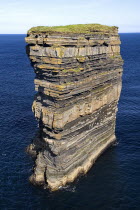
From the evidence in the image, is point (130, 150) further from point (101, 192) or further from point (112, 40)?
point (112, 40)

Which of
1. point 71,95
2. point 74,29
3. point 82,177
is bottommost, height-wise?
point 82,177

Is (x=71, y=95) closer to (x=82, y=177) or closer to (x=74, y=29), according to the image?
(x=74, y=29)

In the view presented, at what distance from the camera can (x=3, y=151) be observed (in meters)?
41.9

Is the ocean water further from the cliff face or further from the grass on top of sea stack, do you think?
the grass on top of sea stack

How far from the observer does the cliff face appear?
2828cm

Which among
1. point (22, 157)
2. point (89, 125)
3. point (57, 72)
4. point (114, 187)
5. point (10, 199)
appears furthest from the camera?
point (22, 157)

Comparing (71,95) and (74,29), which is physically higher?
(74,29)

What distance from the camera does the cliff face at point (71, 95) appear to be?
28.3m

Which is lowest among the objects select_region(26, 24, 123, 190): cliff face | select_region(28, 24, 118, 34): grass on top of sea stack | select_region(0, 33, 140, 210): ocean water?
select_region(0, 33, 140, 210): ocean water

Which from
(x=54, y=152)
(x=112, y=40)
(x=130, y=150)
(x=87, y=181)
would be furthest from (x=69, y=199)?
(x=112, y=40)

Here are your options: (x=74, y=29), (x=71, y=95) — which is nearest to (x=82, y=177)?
(x=71, y=95)

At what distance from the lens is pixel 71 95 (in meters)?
30.1

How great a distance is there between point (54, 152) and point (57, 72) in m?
11.2

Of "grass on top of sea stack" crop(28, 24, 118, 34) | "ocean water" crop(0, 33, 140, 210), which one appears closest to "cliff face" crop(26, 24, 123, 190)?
"grass on top of sea stack" crop(28, 24, 118, 34)
